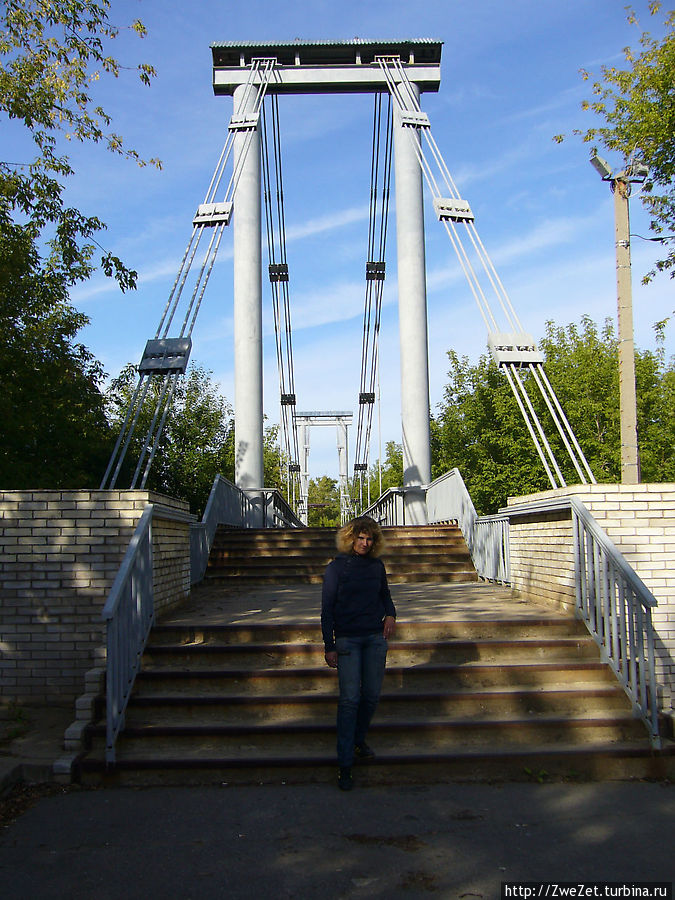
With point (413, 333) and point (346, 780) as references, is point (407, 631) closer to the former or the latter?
point (346, 780)

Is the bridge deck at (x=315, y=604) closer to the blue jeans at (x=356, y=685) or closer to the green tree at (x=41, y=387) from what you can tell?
the blue jeans at (x=356, y=685)

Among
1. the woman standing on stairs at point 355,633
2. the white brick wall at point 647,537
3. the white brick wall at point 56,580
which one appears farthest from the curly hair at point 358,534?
the white brick wall at point 56,580

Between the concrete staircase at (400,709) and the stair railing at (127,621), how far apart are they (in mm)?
165

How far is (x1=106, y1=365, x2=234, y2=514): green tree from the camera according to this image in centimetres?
2398

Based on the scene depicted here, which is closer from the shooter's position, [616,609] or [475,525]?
[616,609]

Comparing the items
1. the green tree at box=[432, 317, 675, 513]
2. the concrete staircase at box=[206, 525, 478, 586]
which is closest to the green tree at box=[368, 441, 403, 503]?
the green tree at box=[432, 317, 675, 513]

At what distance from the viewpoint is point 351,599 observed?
198 inches

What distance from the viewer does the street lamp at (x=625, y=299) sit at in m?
10.8

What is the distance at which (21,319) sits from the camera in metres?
14.2

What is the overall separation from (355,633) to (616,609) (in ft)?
6.74

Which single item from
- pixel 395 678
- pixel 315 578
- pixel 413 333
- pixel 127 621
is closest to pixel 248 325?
pixel 413 333

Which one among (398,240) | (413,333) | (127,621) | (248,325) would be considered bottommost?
(127,621)

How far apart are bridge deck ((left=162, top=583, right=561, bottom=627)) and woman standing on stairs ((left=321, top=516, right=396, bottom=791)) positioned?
1.69 m

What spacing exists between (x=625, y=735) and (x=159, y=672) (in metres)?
3.31
